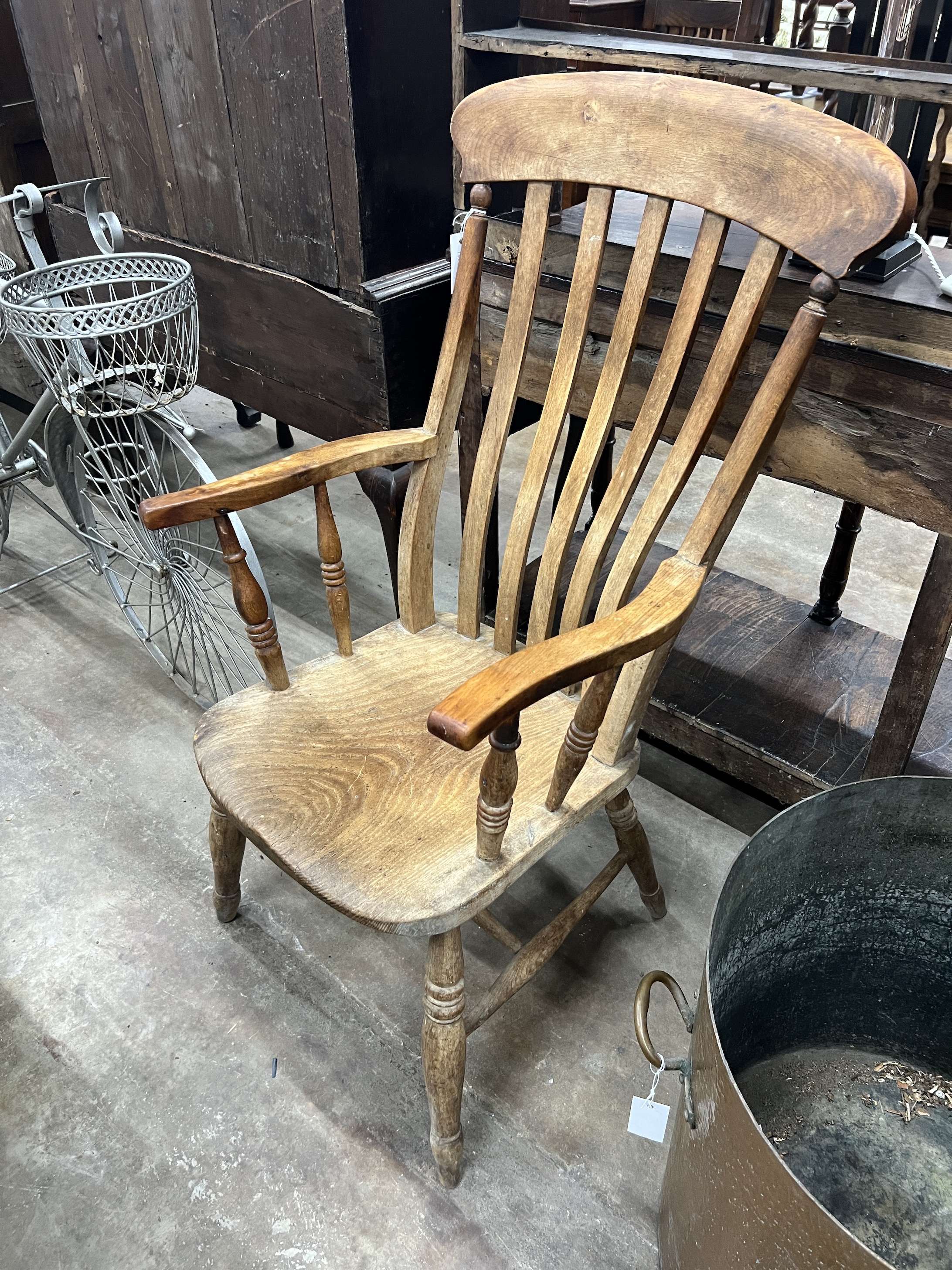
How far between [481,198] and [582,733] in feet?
2.54

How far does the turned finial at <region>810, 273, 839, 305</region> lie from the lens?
0.99 metres

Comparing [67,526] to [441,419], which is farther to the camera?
[67,526]

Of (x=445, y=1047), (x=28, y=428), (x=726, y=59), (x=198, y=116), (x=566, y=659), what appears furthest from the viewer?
(x=28, y=428)

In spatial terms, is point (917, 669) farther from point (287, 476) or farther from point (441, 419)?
point (287, 476)

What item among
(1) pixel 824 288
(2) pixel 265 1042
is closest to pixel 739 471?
(1) pixel 824 288

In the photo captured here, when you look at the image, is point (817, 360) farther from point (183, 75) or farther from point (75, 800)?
point (75, 800)

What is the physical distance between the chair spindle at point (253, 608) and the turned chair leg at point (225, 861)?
213mm

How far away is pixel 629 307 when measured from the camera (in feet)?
A: 3.93

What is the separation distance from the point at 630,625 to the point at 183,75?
5.30ft

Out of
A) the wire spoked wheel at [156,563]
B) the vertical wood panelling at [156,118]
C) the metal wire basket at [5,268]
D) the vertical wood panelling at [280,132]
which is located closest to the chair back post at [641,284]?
the vertical wood panelling at [280,132]

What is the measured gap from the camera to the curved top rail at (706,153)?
37.9 inches

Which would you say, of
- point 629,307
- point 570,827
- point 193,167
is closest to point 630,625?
point 570,827

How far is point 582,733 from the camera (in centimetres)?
104

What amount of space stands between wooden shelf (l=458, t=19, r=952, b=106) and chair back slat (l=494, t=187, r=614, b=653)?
252mm
